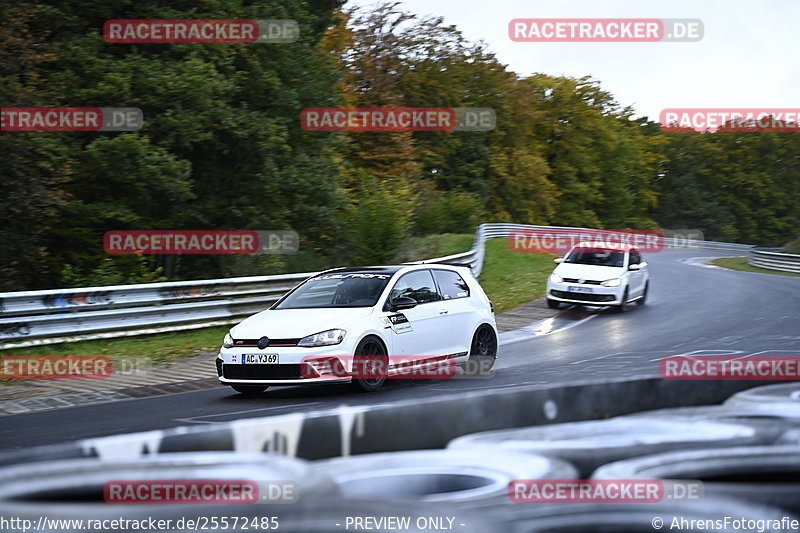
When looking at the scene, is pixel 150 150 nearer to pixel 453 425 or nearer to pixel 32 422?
pixel 32 422

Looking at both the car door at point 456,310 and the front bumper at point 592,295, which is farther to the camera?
the front bumper at point 592,295

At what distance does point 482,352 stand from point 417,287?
1.56 m

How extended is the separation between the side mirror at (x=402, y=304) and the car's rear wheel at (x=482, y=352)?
1.43m

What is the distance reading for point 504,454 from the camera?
320 centimetres

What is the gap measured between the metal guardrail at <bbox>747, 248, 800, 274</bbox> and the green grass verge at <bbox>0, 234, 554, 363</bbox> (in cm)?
1077

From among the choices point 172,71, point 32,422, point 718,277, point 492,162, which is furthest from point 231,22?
point 492,162

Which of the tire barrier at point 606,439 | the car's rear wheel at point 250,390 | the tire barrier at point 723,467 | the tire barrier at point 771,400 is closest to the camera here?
the tire barrier at point 723,467

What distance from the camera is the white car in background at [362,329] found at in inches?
416
